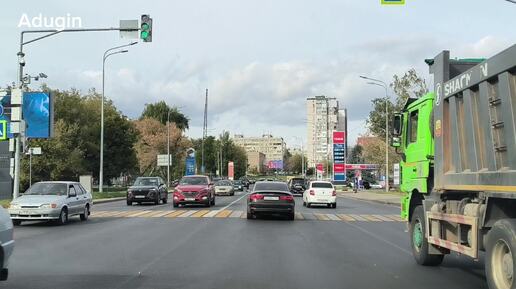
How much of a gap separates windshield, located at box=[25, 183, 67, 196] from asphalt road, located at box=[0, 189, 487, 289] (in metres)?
1.27

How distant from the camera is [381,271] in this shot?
9.80m

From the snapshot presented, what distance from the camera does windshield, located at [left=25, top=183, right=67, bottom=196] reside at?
1906 centimetres

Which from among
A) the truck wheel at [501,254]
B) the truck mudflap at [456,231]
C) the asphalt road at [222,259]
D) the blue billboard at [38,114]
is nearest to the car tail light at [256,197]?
the asphalt road at [222,259]

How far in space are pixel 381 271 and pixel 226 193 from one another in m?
42.0

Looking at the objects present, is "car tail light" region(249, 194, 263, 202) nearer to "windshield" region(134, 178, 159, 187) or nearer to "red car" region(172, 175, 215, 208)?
"red car" region(172, 175, 215, 208)

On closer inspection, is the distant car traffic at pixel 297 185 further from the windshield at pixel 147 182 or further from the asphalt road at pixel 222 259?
the asphalt road at pixel 222 259

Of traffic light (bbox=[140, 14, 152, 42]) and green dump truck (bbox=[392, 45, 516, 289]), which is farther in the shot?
traffic light (bbox=[140, 14, 152, 42])

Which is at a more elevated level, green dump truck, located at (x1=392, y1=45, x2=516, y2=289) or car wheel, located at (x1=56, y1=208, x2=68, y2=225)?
green dump truck, located at (x1=392, y1=45, x2=516, y2=289)

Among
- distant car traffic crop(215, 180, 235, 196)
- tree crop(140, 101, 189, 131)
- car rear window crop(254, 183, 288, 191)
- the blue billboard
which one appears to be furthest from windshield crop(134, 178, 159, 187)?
tree crop(140, 101, 189, 131)

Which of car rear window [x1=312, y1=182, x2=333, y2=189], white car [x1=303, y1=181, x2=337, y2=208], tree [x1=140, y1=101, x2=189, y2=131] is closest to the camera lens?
white car [x1=303, y1=181, x2=337, y2=208]

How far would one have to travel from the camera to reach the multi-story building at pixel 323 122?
142m

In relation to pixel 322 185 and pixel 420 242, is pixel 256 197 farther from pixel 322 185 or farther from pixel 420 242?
pixel 322 185

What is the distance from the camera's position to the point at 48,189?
19.3 m

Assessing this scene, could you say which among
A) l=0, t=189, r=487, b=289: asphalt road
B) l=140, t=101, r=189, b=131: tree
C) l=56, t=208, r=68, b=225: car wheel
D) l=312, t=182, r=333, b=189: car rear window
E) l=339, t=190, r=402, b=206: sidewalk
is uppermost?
l=140, t=101, r=189, b=131: tree
